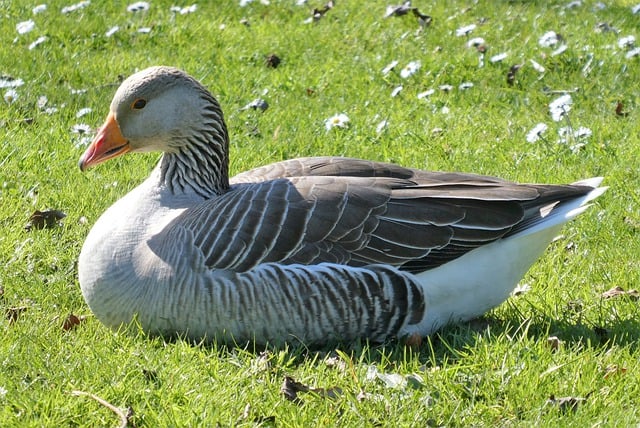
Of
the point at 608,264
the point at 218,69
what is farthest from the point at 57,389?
the point at 218,69

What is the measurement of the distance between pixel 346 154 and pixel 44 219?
2127mm

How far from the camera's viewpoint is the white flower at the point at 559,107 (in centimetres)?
703

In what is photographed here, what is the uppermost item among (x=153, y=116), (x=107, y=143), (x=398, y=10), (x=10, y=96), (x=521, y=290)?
(x=153, y=116)

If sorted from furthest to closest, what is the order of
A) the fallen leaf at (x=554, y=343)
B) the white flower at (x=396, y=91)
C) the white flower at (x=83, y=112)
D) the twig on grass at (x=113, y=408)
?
the white flower at (x=396, y=91) → the white flower at (x=83, y=112) → the fallen leaf at (x=554, y=343) → the twig on grass at (x=113, y=408)

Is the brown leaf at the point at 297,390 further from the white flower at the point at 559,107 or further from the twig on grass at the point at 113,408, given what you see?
the white flower at the point at 559,107

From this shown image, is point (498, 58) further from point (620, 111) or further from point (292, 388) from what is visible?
point (292, 388)

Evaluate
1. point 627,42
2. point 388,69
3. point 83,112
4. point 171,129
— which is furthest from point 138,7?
point 171,129

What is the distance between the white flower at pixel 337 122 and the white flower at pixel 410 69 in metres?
1.04

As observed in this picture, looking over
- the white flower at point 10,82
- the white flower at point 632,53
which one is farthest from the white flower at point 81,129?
the white flower at point 632,53

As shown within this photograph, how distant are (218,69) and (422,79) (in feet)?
5.60

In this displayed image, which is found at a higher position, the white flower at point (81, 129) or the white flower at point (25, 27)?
the white flower at point (25, 27)

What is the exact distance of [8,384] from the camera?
402cm

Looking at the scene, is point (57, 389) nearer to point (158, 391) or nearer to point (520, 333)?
point (158, 391)

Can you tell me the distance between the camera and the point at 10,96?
7.44 metres
